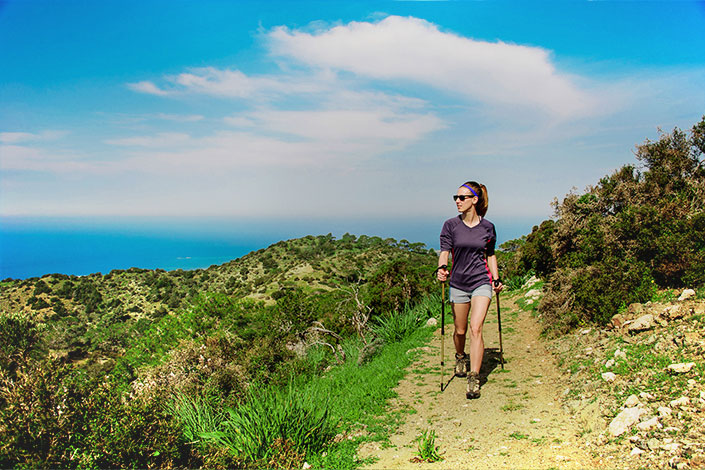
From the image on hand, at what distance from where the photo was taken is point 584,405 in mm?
4059

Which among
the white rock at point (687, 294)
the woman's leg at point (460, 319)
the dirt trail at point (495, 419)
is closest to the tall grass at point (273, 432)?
the dirt trail at point (495, 419)

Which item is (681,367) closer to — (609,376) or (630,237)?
(609,376)

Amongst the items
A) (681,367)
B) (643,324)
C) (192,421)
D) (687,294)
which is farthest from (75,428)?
(687,294)

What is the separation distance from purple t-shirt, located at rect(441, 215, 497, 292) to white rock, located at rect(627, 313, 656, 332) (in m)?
1.90

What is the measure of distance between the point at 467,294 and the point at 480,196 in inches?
49.3

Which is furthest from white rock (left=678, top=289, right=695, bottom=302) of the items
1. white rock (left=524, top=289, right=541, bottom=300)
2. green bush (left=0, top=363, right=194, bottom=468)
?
green bush (left=0, top=363, right=194, bottom=468)

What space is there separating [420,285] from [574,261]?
5.39 m

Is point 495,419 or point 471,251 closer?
point 495,419

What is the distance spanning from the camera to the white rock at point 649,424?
10.5 feet

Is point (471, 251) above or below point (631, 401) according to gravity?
above

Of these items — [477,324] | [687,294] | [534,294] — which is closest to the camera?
[477,324]

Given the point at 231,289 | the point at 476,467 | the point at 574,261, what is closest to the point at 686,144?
the point at 574,261

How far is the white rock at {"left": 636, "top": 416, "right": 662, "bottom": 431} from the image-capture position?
10.5 feet

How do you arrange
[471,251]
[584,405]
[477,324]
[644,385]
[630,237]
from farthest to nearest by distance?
[630,237] < [471,251] < [477,324] < [584,405] < [644,385]
